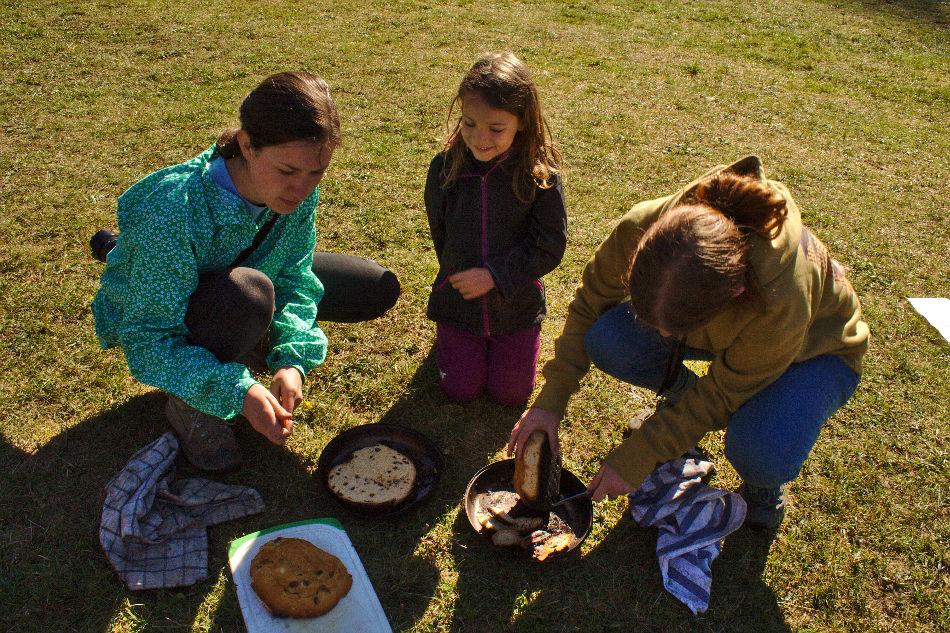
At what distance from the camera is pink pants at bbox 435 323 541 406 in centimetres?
302

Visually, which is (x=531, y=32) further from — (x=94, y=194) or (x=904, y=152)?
(x=94, y=194)

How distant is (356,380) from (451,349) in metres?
0.45

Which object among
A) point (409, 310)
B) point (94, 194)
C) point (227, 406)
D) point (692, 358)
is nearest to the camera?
point (227, 406)

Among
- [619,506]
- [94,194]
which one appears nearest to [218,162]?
[619,506]

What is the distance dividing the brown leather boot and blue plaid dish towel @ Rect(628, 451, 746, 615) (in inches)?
58.7

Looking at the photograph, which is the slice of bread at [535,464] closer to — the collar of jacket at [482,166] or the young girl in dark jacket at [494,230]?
the young girl in dark jacket at [494,230]

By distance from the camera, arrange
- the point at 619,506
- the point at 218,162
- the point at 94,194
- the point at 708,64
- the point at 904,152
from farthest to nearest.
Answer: the point at 708,64 → the point at 904,152 → the point at 94,194 → the point at 619,506 → the point at 218,162

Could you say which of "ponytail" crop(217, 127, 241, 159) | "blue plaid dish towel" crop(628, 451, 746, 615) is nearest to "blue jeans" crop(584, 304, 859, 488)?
"blue plaid dish towel" crop(628, 451, 746, 615)

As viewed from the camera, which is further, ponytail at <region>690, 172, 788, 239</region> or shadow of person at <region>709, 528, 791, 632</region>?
shadow of person at <region>709, 528, 791, 632</region>

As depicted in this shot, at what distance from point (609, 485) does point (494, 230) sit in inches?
42.5

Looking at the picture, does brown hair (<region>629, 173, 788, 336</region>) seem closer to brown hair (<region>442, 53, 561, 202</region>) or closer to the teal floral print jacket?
brown hair (<region>442, 53, 561, 202</region>)

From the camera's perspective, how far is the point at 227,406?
2287 millimetres

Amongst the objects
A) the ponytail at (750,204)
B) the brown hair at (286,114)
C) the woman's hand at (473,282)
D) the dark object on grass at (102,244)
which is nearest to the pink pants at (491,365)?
the woman's hand at (473,282)

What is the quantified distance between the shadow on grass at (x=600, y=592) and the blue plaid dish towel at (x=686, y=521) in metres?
0.06
